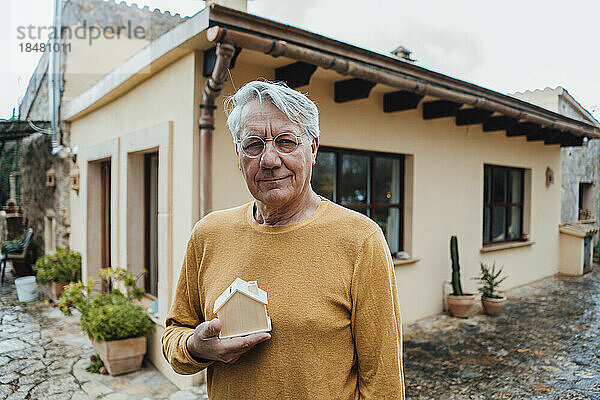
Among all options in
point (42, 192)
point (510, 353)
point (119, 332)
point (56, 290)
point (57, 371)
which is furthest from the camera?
point (42, 192)

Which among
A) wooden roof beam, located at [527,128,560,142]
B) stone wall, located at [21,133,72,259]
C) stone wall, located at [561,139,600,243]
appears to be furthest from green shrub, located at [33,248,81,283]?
stone wall, located at [561,139,600,243]

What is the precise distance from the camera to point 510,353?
4.27m

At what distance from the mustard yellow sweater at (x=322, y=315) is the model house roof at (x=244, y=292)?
1.8 inches

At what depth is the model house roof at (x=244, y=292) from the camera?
105 cm

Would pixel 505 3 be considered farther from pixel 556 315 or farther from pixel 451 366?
pixel 451 366

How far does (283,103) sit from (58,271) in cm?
615

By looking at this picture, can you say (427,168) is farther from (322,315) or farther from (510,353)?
(322,315)

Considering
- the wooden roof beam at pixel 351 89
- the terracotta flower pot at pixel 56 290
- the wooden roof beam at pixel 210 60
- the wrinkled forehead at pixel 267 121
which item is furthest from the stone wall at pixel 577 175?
the wrinkled forehead at pixel 267 121

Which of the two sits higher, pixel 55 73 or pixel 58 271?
pixel 55 73

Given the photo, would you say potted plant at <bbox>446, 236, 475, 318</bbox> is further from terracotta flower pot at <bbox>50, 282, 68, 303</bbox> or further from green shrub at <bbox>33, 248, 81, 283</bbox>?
terracotta flower pot at <bbox>50, 282, 68, 303</bbox>

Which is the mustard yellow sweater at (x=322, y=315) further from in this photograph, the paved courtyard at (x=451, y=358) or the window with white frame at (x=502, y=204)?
the window with white frame at (x=502, y=204)

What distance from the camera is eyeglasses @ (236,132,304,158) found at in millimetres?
1154

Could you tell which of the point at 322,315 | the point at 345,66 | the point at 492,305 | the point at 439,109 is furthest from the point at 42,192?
the point at 322,315

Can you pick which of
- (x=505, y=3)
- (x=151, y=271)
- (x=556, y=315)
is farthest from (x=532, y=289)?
(x=151, y=271)
